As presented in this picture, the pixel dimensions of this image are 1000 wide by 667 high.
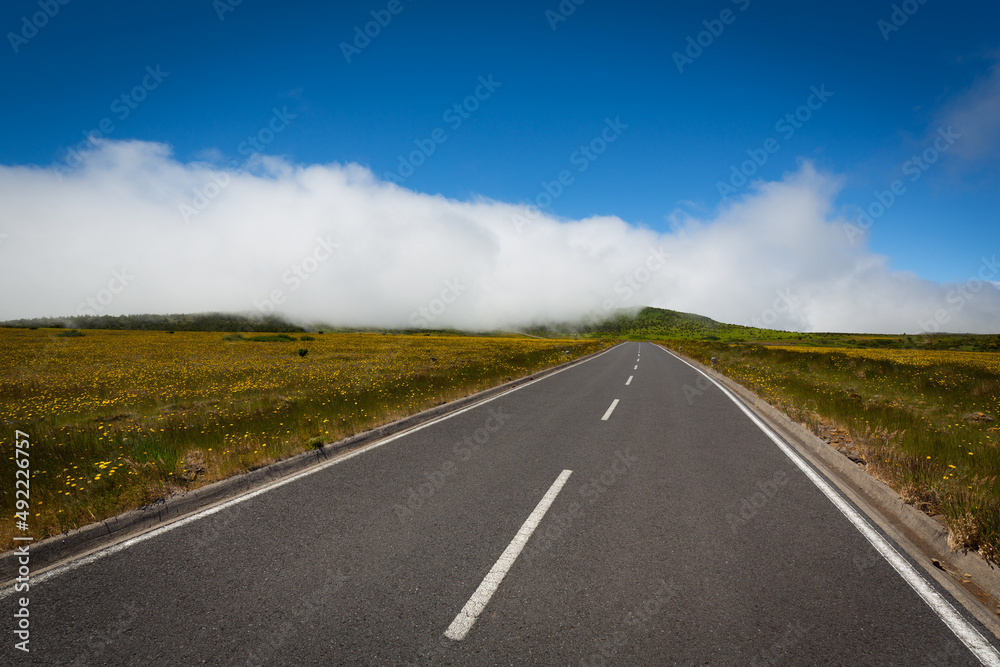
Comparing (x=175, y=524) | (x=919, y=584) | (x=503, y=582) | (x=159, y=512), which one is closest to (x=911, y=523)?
(x=919, y=584)

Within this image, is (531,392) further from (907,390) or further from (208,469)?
(907,390)

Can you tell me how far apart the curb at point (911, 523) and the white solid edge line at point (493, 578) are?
333cm

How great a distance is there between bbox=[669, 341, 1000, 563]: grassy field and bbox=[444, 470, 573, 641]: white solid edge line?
3.71 meters

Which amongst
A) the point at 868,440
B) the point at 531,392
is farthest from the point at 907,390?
the point at 531,392

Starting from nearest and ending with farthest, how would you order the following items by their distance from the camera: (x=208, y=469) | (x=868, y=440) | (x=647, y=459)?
(x=208, y=469), (x=647, y=459), (x=868, y=440)

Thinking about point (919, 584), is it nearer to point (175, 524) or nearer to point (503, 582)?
point (503, 582)

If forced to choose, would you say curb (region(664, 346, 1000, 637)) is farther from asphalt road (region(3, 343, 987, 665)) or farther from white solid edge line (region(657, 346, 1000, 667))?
asphalt road (region(3, 343, 987, 665))

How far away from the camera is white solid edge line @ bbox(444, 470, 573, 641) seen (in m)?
2.75

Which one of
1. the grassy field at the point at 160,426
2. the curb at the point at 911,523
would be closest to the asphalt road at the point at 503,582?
the curb at the point at 911,523

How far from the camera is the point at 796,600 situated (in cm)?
306

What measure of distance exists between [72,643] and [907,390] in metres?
19.8

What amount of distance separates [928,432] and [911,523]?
15.5 ft

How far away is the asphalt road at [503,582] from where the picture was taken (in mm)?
2586

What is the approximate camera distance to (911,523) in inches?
167
